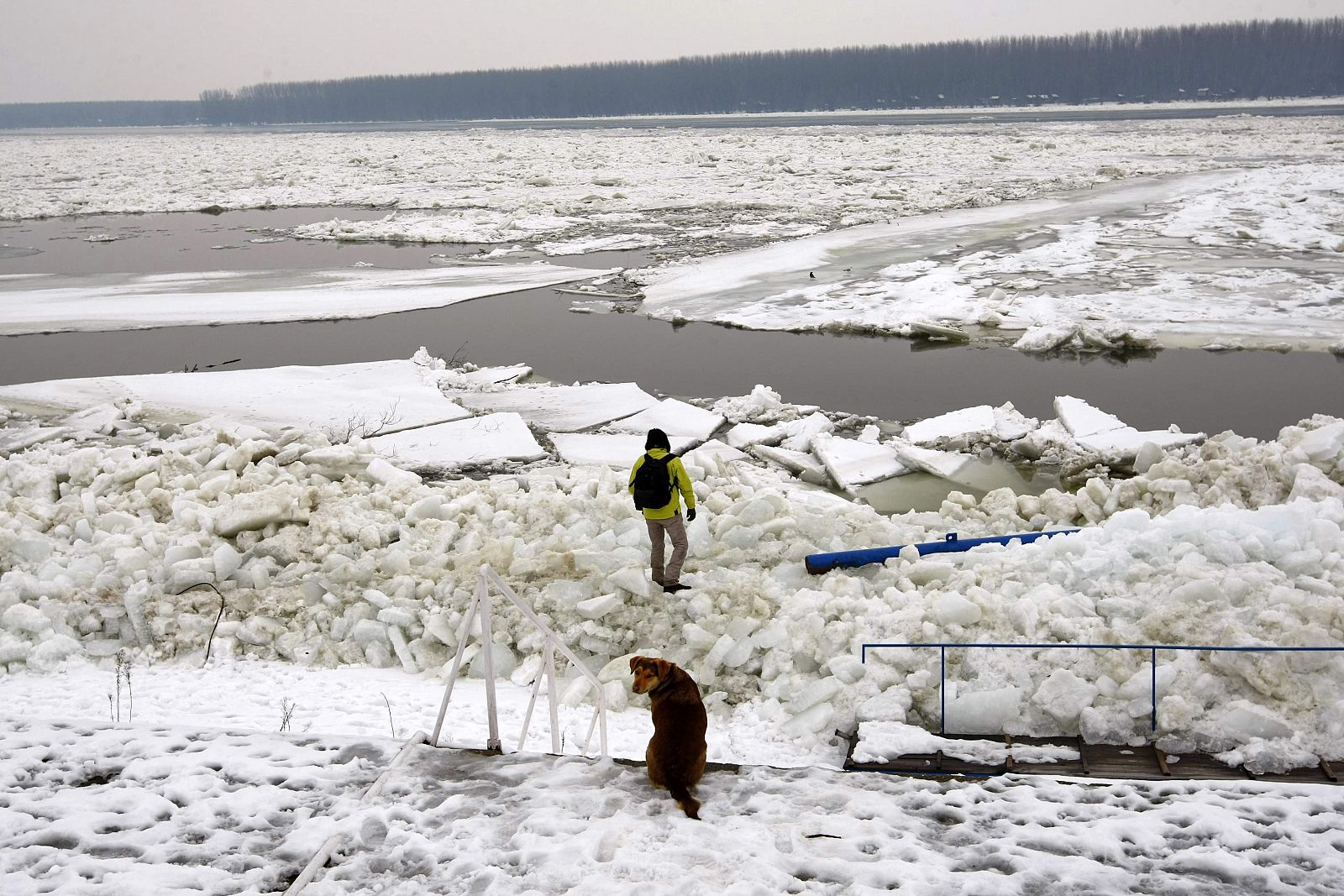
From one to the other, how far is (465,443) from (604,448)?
150 cm

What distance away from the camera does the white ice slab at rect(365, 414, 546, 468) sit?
32.9 feet

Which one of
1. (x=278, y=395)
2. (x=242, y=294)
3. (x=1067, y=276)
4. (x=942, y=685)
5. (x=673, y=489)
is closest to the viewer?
(x=942, y=685)

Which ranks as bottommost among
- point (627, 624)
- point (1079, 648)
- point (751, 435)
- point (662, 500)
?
point (627, 624)

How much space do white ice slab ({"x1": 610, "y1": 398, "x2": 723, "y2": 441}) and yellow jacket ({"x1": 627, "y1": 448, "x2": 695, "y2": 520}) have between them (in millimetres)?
3767

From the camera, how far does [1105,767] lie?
16.5 ft

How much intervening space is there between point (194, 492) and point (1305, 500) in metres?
8.23

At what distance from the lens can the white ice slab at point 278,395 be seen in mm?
11523

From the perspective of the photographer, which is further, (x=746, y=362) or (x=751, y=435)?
(x=746, y=362)

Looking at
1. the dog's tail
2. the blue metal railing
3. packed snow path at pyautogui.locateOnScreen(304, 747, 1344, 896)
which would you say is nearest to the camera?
packed snow path at pyautogui.locateOnScreen(304, 747, 1344, 896)

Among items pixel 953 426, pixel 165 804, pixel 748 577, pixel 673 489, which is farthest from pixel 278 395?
pixel 165 804

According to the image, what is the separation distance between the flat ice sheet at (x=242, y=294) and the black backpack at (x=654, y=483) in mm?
11966

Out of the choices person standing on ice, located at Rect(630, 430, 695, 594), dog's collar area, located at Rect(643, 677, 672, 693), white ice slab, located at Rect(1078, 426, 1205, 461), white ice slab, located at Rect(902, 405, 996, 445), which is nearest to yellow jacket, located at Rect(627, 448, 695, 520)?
person standing on ice, located at Rect(630, 430, 695, 594)

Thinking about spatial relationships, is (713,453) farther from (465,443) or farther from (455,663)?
(455,663)

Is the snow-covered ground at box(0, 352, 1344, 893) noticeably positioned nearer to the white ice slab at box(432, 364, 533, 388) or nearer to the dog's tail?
the dog's tail
